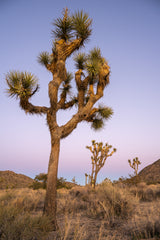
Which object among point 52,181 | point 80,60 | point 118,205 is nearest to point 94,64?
point 80,60

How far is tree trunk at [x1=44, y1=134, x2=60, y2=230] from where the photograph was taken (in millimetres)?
5202

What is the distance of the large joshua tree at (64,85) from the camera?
18.9ft

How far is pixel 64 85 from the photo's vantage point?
345 inches

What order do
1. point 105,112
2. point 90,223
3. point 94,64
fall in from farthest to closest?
point 105,112 < point 94,64 < point 90,223

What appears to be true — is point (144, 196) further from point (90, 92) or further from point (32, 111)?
point (32, 111)

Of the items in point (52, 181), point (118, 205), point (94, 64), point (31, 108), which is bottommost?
point (118, 205)

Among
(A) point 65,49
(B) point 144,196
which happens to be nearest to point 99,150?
(B) point 144,196

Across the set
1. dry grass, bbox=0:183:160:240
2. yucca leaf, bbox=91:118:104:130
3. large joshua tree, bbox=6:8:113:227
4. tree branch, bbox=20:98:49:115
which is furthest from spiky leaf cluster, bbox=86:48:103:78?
dry grass, bbox=0:183:160:240

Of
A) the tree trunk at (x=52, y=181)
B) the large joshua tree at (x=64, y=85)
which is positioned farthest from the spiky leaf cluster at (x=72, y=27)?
the tree trunk at (x=52, y=181)

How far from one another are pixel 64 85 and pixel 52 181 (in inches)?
195

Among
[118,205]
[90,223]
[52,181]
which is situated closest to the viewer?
[90,223]

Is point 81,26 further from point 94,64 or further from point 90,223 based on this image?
point 90,223

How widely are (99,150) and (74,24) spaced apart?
41.6 feet

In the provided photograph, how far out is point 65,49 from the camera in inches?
279
